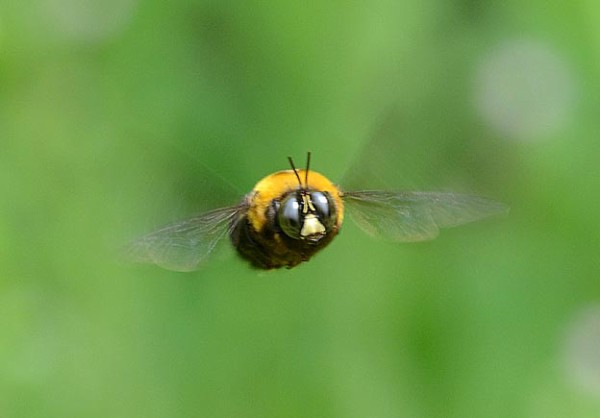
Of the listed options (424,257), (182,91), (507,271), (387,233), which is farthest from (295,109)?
(387,233)

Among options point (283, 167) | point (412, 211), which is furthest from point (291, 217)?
point (283, 167)

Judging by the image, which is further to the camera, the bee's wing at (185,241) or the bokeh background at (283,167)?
the bokeh background at (283,167)

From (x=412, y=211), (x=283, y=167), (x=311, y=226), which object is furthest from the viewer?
(x=283, y=167)

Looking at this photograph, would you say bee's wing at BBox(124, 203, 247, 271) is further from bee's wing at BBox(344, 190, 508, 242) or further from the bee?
bee's wing at BBox(344, 190, 508, 242)

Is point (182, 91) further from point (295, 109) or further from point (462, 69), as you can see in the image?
point (462, 69)

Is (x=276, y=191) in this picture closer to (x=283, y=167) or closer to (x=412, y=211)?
(x=412, y=211)

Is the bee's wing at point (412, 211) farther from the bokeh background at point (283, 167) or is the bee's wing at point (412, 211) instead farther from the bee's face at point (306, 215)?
the bokeh background at point (283, 167)

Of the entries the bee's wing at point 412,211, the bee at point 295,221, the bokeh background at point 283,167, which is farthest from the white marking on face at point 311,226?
the bokeh background at point 283,167
